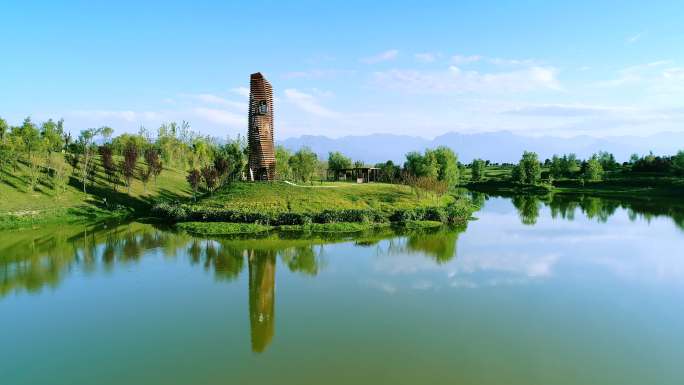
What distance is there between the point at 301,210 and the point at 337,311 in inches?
1039

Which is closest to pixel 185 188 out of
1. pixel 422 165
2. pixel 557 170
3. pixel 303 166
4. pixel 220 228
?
pixel 303 166

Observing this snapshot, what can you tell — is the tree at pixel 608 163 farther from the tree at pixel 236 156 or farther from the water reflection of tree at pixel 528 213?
the tree at pixel 236 156

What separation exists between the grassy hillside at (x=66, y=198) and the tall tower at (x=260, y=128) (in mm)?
15839

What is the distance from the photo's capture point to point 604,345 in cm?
1584

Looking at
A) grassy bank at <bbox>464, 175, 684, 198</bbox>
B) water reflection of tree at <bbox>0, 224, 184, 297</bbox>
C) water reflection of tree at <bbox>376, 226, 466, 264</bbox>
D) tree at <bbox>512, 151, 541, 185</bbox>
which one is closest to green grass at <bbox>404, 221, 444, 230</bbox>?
water reflection of tree at <bbox>376, 226, 466, 264</bbox>

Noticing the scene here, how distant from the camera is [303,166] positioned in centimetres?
6794

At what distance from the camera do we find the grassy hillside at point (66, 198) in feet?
136

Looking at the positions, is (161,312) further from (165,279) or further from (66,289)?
(66,289)

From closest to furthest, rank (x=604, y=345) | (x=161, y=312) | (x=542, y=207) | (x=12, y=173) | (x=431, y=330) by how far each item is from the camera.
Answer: (x=604, y=345) → (x=431, y=330) → (x=161, y=312) → (x=12, y=173) → (x=542, y=207)

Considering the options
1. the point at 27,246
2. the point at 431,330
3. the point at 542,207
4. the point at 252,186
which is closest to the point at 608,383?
the point at 431,330

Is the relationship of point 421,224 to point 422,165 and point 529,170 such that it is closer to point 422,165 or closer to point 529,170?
point 422,165

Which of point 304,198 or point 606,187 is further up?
point 606,187

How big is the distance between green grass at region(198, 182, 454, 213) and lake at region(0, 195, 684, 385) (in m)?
11.0

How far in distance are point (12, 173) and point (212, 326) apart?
46.3m
